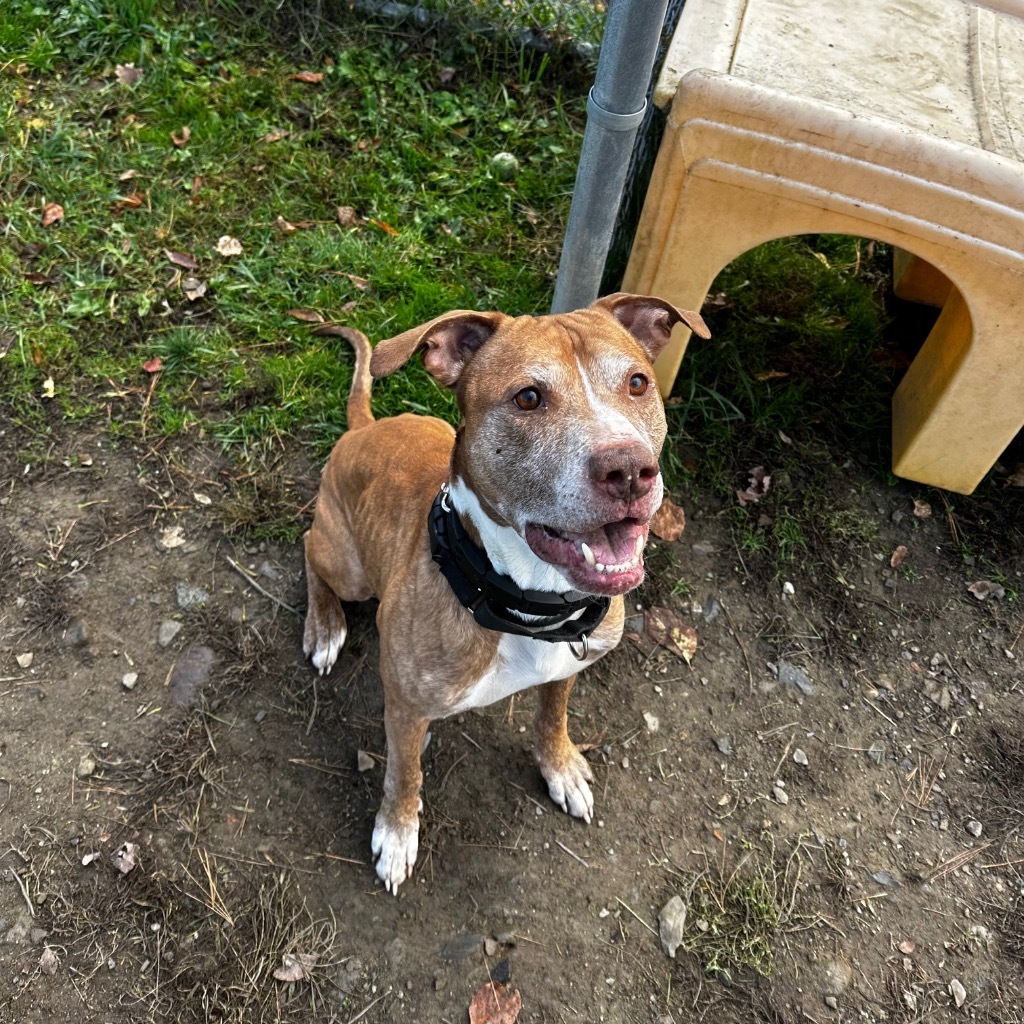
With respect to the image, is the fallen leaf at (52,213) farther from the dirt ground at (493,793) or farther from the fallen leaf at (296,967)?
the fallen leaf at (296,967)

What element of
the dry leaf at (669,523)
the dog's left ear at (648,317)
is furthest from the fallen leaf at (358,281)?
the dog's left ear at (648,317)

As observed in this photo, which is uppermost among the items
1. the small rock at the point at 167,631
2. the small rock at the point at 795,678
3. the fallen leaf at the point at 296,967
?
the small rock at the point at 795,678

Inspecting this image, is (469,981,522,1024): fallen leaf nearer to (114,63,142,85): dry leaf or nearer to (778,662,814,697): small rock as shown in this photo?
(778,662,814,697): small rock

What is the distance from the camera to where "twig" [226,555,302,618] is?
3801 mm

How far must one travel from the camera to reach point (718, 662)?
3.82 metres

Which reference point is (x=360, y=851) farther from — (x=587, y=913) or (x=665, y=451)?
(x=665, y=451)

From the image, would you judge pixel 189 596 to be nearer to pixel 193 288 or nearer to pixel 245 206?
pixel 193 288

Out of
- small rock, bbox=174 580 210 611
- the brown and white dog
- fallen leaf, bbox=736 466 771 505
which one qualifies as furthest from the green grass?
fallen leaf, bbox=736 466 771 505

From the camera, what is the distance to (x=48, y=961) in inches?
114

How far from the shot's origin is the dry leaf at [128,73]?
18.5 ft

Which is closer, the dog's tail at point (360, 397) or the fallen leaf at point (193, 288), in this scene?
the dog's tail at point (360, 397)

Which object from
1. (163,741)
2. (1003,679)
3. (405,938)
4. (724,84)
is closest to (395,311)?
(724,84)

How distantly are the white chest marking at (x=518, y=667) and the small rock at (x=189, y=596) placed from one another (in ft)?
5.35

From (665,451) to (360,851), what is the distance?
248cm
